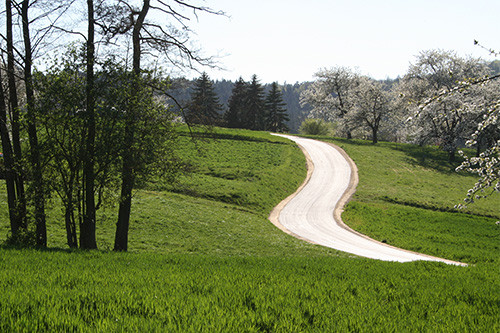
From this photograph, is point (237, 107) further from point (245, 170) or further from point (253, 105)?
point (245, 170)

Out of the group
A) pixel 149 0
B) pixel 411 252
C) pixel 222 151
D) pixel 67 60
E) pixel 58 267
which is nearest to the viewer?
pixel 58 267

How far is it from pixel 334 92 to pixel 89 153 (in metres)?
68.5

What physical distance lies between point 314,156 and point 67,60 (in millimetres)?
44136

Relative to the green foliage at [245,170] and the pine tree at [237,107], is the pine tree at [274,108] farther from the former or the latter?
the green foliage at [245,170]

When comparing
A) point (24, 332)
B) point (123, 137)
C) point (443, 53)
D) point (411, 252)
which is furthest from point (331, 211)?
point (443, 53)

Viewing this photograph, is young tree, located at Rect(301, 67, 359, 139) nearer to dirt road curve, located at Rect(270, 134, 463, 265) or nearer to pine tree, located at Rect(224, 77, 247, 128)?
pine tree, located at Rect(224, 77, 247, 128)

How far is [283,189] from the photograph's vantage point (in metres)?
38.7

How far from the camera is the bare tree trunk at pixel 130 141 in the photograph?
12023 mm

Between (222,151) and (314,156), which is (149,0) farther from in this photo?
(314,156)

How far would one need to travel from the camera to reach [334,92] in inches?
2940

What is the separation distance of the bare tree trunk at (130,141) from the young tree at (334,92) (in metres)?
59.0

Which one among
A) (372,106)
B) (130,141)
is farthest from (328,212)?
(372,106)

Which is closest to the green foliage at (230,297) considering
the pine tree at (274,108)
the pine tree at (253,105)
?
the pine tree at (253,105)

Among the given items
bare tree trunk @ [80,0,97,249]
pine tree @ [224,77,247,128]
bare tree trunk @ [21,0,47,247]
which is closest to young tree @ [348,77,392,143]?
pine tree @ [224,77,247,128]
